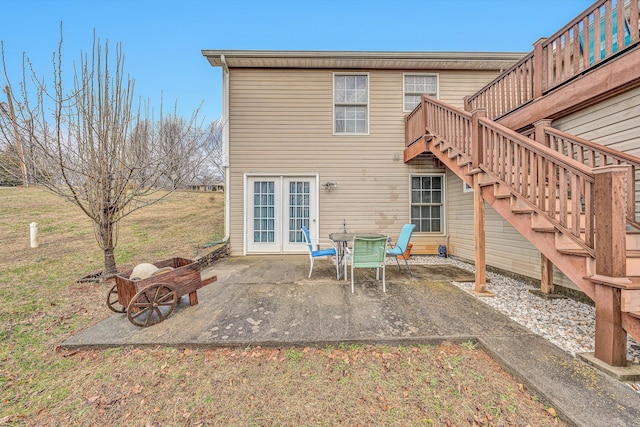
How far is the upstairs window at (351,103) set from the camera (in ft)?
23.0

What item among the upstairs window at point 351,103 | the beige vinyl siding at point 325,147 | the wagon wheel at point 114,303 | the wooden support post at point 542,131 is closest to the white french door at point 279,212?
the beige vinyl siding at point 325,147

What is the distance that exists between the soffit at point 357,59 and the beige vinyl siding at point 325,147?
224 mm

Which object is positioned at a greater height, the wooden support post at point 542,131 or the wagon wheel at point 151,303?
the wooden support post at point 542,131

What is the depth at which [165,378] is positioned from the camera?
2.20 meters

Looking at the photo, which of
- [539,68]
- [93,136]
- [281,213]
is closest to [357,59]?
[539,68]

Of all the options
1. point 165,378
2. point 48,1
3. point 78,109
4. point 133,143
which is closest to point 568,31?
point 165,378

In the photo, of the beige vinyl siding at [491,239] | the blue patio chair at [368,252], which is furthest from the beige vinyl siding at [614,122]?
the blue patio chair at [368,252]

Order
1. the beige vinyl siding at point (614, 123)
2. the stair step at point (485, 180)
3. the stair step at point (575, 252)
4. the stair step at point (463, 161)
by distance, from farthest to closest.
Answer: the stair step at point (463, 161) → the stair step at point (485, 180) → the beige vinyl siding at point (614, 123) → the stair step at point (575, 252)

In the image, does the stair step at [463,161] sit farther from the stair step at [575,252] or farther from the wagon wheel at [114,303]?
the wagon wheel at [114,303]

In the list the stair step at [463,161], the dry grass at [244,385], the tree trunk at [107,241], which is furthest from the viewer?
the tree trunk at [107,241]

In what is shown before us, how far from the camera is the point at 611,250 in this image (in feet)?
6.84

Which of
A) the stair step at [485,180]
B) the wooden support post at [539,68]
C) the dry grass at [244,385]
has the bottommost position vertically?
the dry grass at [244,385]

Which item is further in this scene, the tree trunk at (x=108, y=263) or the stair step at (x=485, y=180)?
the tree trunk at (x=108, y=263)

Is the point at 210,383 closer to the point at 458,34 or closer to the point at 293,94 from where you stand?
the point at 293,94
